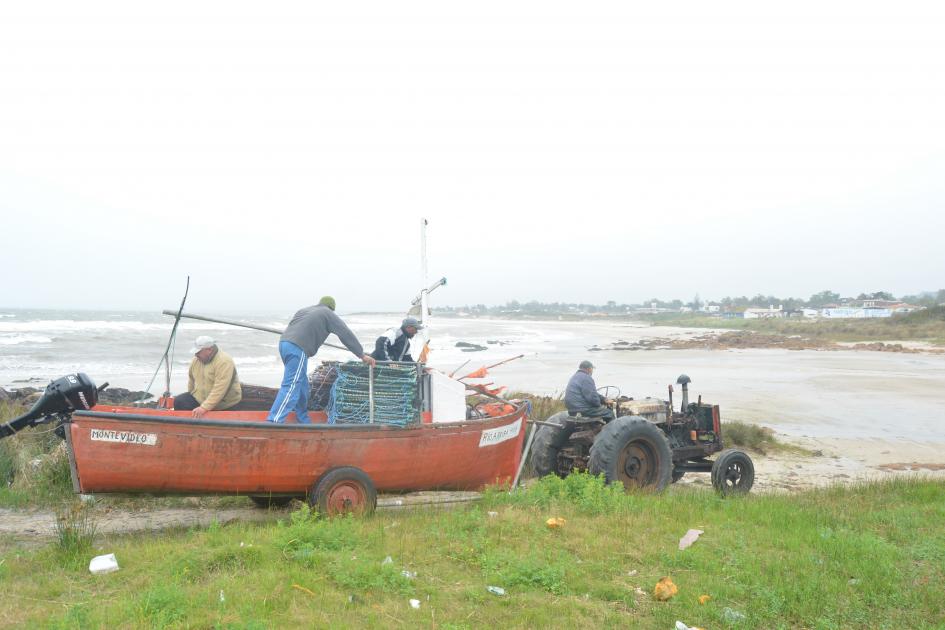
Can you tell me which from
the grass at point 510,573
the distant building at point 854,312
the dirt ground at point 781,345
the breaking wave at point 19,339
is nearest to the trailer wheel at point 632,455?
the grass at point 510,573

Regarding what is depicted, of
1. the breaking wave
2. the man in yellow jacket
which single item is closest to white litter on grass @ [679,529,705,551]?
the man in yellow jacket

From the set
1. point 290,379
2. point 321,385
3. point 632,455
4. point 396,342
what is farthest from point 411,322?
point 632,455

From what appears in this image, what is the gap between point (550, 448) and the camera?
331 inches

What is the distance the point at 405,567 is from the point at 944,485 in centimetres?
681

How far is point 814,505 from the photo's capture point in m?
6.66

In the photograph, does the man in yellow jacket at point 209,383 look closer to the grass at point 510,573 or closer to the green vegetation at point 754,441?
the grass at point 510,573

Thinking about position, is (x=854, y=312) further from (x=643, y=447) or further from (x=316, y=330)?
(x=316, y=330)

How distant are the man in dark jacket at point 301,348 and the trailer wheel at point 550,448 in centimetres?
282

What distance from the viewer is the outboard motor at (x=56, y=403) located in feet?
18.2

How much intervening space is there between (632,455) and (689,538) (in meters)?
2.34

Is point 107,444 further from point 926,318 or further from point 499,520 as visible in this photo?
point 926,318

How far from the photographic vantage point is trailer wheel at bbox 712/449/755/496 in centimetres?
808

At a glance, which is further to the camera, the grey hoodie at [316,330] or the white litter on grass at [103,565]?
the grey hoodie at [316,330]

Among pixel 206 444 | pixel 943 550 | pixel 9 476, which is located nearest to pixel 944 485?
pixel 943 550
